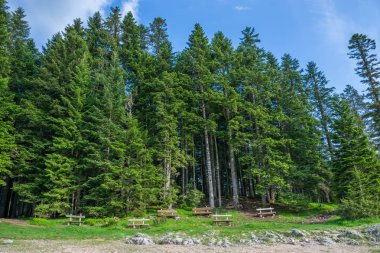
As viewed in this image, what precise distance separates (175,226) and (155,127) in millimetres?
12627

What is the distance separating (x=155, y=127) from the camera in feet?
85.6

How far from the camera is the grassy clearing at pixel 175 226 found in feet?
40.2

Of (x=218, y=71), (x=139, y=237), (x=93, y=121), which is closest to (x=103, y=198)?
(x=93, y=121)

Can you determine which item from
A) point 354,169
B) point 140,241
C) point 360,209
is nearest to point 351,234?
point 360,209

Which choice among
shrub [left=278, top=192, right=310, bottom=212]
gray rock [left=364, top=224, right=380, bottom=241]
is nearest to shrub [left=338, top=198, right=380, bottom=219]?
gray rock [left=364, top=224, right=380, bottom=241]

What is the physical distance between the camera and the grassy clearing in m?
12.2

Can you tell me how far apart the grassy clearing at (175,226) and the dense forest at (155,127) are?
1408mm

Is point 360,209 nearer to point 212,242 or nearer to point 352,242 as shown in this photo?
point 352,242

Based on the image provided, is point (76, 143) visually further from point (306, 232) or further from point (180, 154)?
point (306, 232)

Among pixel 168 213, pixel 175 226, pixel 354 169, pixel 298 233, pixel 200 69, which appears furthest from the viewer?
pixel 200 69

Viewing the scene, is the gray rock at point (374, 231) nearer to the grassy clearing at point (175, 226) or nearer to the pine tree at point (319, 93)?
the grassy clearing at point (175, 226)

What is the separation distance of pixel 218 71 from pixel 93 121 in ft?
49.0

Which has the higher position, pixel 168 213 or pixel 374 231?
pixel 168 213

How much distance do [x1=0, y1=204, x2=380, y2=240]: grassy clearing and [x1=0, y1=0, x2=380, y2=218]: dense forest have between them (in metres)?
1.41
